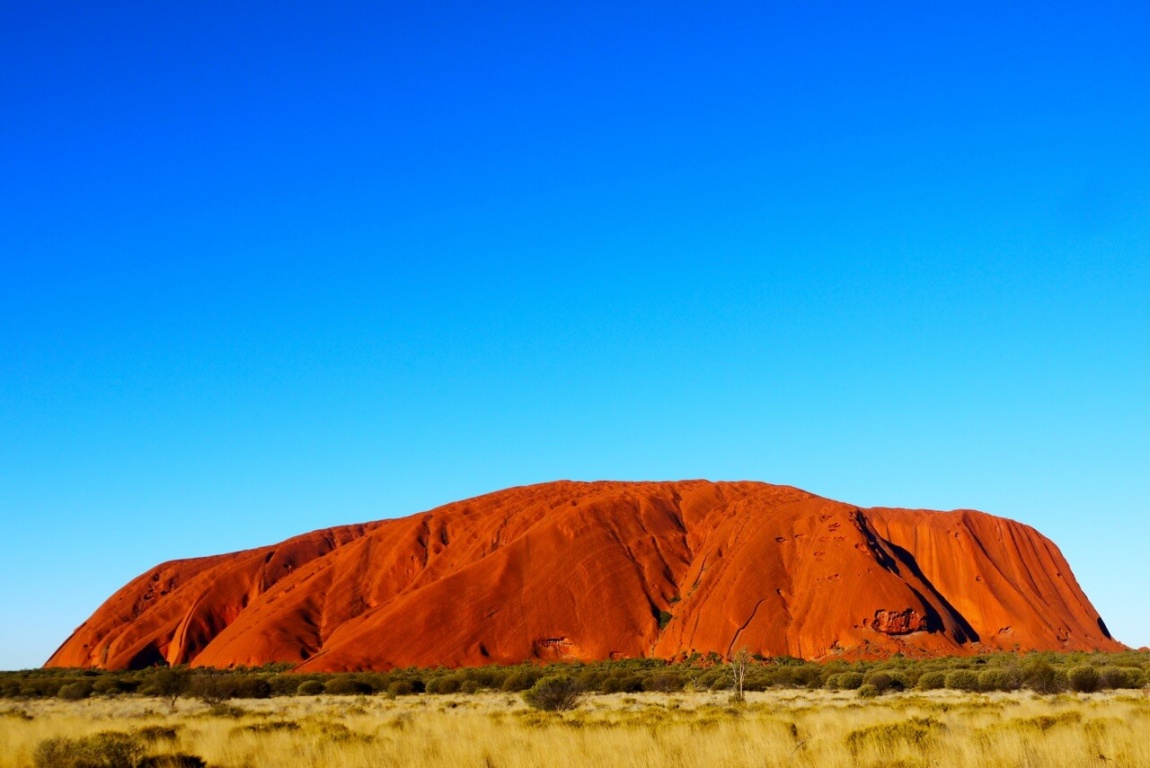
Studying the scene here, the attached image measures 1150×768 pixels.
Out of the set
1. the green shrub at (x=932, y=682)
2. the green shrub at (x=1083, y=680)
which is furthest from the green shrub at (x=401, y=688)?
the green shrub at (x=1083, y=680)

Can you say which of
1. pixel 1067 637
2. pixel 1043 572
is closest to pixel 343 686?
pixel 1067 637

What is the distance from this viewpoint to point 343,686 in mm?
50281

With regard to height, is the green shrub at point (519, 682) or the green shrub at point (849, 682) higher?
the green shrub at point (519, 682)

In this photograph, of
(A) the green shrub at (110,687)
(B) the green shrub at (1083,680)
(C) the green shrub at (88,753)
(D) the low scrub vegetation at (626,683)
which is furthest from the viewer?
(A) the green shrub at (110,687)

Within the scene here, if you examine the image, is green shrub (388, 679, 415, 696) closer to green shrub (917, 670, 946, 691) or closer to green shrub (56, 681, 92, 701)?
green shrub (56, 681, 92, 701)

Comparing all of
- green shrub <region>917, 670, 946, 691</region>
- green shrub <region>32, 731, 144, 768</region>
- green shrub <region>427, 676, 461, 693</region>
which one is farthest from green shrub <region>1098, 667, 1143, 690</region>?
green shrub <region>32, 731, 144, 768</region>

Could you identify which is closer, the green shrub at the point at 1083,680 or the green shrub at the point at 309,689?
the green shrub at the point at 1083,680

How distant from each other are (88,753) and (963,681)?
126 ft

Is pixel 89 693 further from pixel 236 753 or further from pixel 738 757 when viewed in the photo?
pixel 738 757

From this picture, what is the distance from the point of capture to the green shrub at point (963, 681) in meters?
39.6

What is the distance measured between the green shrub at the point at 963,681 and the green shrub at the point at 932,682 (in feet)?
1.53

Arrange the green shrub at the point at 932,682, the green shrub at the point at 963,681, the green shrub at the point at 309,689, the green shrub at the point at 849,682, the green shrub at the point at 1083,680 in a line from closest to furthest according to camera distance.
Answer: the green shrub at the point at 1083,680 → the green shrub at the point at 963,681 → the green shrub at the point at 932,682 → the green shrub at the point at 849,682 → the green shrub at the point at 309,689

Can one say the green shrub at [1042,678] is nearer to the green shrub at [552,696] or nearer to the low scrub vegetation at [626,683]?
the low scrub vegetation at [626,683]

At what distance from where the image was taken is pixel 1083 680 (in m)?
34.7
